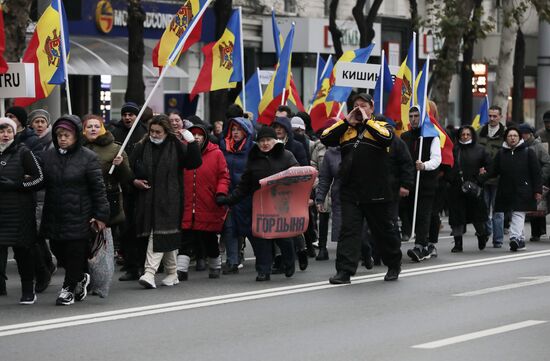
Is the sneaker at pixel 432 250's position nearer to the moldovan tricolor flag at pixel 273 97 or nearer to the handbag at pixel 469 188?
the handbag at pixel 469 188

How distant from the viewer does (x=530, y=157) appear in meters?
18.8

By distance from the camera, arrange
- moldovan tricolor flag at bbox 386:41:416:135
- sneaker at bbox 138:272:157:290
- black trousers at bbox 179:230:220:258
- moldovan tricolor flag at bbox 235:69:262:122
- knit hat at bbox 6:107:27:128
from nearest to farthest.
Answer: sneaker at bbox 138:272:157:290, black trousers at bbox 179:230:220:258, knit hat at bbox 6:107:27:128, moldovan tricolor flag at bbox 386:41:416:135, moldovan tricolor flag at bbox 235:69:262:122

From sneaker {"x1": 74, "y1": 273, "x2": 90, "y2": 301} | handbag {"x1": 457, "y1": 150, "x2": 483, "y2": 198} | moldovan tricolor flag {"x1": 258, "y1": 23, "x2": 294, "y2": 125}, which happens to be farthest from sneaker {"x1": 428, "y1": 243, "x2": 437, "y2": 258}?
sneaker {"x1": 74, "y1": 273, "x2": 90, "y2": 301}

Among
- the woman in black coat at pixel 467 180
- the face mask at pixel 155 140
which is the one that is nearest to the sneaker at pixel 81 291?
the face mask at pixel 155 140

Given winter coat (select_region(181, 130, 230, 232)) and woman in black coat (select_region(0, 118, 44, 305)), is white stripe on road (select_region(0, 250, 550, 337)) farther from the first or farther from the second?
winter coat (select_region(181, 130, 230, 232))

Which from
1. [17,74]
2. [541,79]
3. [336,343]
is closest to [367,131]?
[336,343]

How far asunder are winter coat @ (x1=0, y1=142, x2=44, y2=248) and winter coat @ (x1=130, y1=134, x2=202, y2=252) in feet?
4.76

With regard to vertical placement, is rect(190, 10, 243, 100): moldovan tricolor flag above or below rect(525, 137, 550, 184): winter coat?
above

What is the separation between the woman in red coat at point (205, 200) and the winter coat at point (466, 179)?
389cm

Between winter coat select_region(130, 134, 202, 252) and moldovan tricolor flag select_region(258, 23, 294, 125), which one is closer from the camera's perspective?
winter coat select_region(130, 134, 202, 252)

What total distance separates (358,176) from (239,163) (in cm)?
170

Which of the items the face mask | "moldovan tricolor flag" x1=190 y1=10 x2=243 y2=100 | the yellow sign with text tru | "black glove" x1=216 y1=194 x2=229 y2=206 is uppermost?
the yellow sign with text tru

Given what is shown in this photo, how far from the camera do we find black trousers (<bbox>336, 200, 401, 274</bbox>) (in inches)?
551

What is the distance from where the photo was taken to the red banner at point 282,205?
14.5 meters
